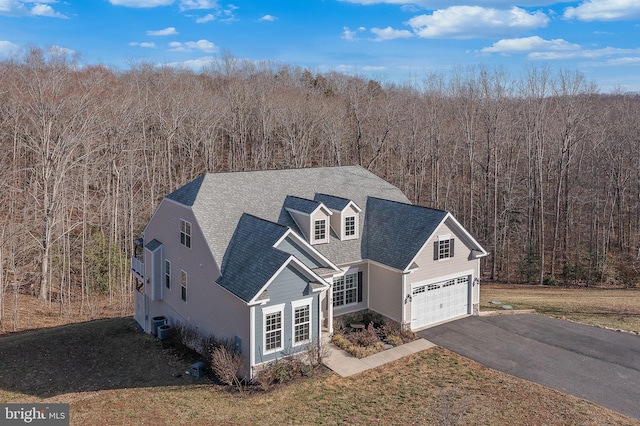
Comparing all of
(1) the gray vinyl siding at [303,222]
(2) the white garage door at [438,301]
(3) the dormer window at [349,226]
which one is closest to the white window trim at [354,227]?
(3) the dormer window at [349,226]

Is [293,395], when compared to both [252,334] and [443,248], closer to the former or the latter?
[252,334]

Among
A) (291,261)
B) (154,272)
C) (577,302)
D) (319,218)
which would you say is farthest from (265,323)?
(577,302)

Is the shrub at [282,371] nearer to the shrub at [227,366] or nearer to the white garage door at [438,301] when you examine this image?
the shrub at [227,366]

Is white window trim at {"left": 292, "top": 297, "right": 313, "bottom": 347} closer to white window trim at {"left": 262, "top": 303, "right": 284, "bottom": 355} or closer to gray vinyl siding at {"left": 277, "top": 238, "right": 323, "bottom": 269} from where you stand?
white window trim at {"left": 262, "top": 303, "right": 284, "bottom": 355}

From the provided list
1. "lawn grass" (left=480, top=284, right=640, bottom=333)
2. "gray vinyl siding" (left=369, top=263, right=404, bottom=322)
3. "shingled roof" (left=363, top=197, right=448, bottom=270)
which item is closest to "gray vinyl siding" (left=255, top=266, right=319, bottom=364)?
"gray vinyl siding" (left=369, top=263, right=404, bottom=322)

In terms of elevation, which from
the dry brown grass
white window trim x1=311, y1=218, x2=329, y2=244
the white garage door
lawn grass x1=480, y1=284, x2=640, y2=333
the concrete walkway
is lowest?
the dry brown grass

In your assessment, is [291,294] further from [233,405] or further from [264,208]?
[264,208]
